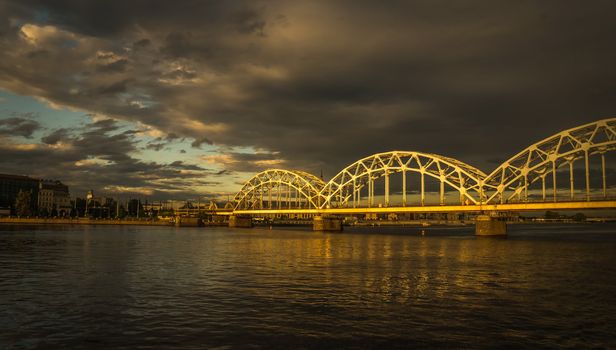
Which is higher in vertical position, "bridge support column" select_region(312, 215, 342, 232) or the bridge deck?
the bridge deck

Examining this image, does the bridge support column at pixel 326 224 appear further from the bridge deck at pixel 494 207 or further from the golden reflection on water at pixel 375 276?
the golden reflection on water at pixel 375 276

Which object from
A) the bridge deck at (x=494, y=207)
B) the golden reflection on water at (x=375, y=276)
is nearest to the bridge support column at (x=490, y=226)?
the bridge deck at (x=494, y=207)

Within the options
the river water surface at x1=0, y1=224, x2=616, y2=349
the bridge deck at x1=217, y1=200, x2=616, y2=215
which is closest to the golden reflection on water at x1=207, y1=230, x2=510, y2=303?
the river water surface at x1=0, y1=224, x2=616, y2=349

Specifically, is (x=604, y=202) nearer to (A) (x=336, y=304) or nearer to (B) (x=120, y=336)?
(A) (x=336, y=304)

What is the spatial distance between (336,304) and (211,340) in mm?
7595

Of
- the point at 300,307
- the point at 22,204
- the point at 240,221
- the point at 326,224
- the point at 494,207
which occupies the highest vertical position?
the point at 22,204

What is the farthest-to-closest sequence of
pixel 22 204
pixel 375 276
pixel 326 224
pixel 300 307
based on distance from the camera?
pixel 22 204 → pixel 326 224 → pixel 375 276 → pixel 300 307

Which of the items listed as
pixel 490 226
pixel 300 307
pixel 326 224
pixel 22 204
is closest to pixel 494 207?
pixel 490 226

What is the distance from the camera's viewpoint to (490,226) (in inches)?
3755

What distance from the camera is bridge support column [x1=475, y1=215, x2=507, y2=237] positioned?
9525cm

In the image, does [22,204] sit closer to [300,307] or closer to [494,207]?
[494,207]

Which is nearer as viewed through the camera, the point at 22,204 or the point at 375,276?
the point at 375,276

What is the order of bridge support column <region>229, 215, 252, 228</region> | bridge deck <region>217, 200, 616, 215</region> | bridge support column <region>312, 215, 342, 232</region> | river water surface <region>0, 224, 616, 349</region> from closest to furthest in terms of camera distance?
river water surface <region>0, 224, 616, 349</region>, bridge deck <region>217, 200, 616, 215</region>, bridge support column <region>312, 215, 342, 232</region>, bridge support column <region>229, 215, 252, 228</region>

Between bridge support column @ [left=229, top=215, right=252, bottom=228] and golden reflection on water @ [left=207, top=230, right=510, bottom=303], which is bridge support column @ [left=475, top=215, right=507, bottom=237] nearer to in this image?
golden reflection on water @ [left=207, top=230, right=510, bottom=303]
